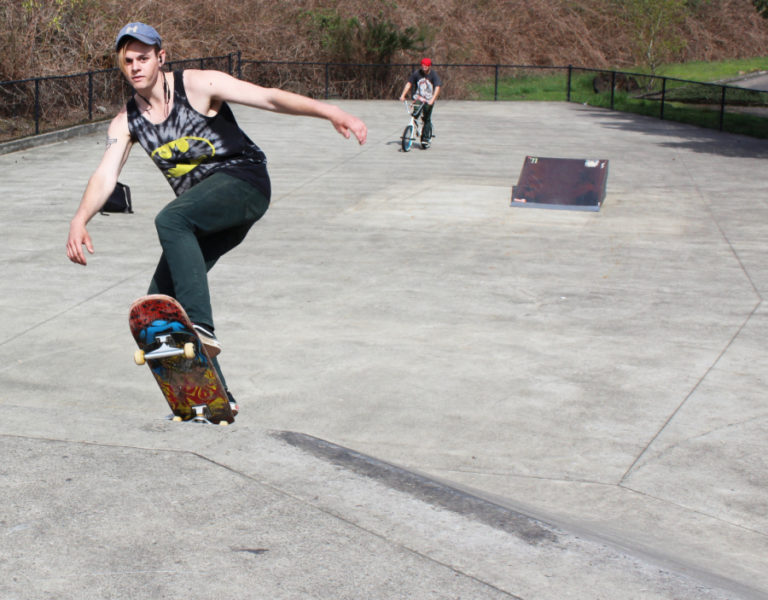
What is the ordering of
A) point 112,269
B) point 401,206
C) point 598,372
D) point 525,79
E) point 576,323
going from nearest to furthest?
point 598,372
point 576,323
point 112,269
point 401,206
point 525,79

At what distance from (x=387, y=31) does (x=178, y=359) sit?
29.7m

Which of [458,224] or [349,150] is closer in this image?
[458,224]

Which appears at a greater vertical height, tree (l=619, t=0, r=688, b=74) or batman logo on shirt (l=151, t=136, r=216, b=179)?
tree (l=619, t=0, r=688, b=74)

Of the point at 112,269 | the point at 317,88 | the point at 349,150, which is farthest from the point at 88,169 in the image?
the point at 317,88

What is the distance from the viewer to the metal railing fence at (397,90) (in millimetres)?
21406

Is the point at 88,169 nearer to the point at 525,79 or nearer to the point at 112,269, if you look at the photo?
the point at 112,269

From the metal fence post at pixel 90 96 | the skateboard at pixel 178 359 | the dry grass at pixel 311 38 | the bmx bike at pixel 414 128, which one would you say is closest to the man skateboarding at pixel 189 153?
the skateboard at pixel 178 359

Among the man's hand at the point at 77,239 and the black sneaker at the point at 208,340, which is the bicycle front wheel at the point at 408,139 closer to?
the black sneaker at the point at 208,340

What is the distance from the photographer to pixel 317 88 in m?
31.6

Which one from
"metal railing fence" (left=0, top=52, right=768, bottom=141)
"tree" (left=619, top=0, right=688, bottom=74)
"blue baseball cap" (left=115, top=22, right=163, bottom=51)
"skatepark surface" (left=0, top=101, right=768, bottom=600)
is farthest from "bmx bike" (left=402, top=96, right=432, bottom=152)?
"tree" (left=619, top=0, right=688, bottom=74)

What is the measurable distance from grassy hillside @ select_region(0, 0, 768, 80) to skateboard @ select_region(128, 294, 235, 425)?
1946cm

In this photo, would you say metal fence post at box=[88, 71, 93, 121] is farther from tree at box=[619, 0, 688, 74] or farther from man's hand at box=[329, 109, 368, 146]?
tree at box=[619, 0, 688, 74]

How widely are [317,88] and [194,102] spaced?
92.1 feet

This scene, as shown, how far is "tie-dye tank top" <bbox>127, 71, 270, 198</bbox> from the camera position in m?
4.30
